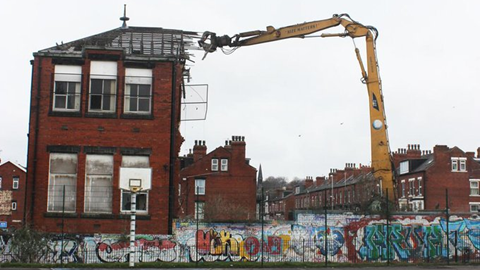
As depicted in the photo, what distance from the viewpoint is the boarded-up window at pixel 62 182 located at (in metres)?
29.0

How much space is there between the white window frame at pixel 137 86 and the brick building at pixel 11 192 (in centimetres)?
5050

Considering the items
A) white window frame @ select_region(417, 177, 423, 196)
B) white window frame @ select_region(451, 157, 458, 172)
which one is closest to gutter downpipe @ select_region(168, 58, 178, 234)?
white window frame @ select_region(417, 177, 423, 196)

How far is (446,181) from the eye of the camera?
6494cm

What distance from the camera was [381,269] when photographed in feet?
82.3

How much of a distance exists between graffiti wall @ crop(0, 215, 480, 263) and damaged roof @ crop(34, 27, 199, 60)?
Answer: 9343 mm

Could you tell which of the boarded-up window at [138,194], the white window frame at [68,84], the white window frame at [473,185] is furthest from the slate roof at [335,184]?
the white window frame at [68,84]

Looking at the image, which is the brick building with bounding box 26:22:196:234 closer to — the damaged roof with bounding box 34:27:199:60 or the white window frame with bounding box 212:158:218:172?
the damaged roof with bounding box 34:27:199:60

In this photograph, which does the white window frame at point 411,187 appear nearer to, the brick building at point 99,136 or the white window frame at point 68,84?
the brick building at point 99,136

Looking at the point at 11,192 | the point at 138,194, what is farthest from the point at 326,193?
the point at 138,194

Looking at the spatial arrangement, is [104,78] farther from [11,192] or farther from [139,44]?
[11,192]

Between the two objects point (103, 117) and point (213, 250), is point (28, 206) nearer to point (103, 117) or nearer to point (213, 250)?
point (103, 117)

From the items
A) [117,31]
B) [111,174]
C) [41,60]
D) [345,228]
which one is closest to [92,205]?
[111,174]

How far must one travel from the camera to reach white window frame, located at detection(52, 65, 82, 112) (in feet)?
97.6

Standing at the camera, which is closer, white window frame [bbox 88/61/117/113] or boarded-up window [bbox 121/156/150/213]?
boarded-up window [bbox 121/156/150/213]
